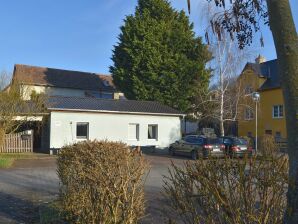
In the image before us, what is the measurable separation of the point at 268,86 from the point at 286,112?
143ft

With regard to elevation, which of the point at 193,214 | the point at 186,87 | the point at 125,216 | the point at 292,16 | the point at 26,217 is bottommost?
the point at 26,217

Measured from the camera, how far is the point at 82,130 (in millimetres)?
30719

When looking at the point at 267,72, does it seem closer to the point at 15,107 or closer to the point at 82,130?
the point at 82,130

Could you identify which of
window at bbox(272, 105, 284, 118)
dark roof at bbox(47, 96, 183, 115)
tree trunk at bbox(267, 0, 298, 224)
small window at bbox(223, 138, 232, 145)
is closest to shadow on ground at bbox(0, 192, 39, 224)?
tree trunk at bbox(267, 0, 298, 224)

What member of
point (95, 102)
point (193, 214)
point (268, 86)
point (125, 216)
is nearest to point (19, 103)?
point (95, 102)

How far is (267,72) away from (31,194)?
4054 centimetres

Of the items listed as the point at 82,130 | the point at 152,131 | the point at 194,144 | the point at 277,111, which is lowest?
the point at 194,144

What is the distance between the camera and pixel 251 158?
3.33 m

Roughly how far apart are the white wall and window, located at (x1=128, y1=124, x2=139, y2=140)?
0.99 feet

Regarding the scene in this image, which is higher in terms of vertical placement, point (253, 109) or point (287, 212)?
point (253, 109)

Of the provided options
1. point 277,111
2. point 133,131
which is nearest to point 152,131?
point 133,131

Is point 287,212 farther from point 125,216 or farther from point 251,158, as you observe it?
point 125,216

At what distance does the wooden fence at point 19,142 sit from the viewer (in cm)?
2909

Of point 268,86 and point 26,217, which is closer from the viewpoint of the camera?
point 26,217
